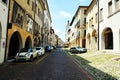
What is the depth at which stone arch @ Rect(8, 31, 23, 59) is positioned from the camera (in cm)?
2398

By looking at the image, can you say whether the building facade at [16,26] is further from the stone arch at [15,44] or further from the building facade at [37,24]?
the building facade at [37,24]

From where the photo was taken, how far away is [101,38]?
1112 inches

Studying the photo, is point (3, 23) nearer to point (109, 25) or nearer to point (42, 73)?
point (42, 73)

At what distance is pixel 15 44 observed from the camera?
83.7ft

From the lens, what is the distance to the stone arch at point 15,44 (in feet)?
78.7

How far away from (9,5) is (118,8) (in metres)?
12.6

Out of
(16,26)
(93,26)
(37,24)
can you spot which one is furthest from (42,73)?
(37,24)

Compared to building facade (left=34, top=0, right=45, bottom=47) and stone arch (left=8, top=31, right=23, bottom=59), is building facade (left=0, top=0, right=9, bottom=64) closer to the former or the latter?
stone arch (left=8, top=31, right=23, bottom=59)

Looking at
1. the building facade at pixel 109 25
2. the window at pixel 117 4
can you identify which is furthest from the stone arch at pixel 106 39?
the window at pixel 117 4

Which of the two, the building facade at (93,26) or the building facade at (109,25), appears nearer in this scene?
the building facade at (109,25)

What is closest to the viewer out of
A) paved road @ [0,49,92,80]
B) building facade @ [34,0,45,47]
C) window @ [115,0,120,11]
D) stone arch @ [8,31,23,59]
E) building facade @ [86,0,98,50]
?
paved road @ [0,49,92,80]

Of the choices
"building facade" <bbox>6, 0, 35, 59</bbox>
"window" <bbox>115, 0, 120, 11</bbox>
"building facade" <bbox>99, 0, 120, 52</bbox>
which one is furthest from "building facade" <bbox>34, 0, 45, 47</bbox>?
"window" <bbox>115, 0, 120, 11</bbox>

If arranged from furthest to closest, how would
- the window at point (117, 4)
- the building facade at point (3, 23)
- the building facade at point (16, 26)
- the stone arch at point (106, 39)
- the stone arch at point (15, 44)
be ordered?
the stone arch at point (106, 39) < the stone arch at point (15, 44) < the window at point (117, 4) < the building facade at point (16, 26) < the building facade at point (3, 23)

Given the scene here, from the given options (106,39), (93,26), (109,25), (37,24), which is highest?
(37,24)
